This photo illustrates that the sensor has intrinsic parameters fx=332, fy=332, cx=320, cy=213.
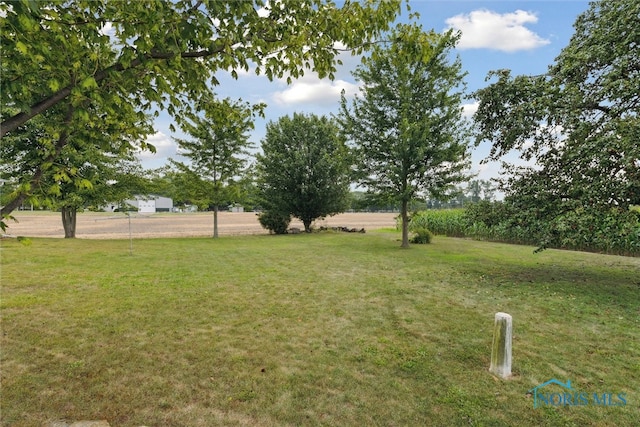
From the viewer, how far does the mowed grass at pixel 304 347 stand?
3199 mm

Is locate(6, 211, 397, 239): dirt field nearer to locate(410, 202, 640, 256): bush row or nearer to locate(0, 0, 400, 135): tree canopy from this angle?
locate(0, 0, 400, 135): tree canopy

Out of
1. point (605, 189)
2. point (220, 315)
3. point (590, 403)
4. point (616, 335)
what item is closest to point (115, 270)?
point (220, 315)

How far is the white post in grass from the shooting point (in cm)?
386

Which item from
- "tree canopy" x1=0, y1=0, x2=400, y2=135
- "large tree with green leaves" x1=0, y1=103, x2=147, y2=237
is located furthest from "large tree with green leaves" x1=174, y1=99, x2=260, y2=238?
"tree canopy" x1=0, y1=0, x2=400, y2=135

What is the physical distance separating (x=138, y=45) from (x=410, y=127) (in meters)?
11.8

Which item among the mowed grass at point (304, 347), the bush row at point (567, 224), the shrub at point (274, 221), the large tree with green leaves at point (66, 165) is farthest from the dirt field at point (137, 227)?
the bush row at point (567, 224)

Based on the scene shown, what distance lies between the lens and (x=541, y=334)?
202 inches

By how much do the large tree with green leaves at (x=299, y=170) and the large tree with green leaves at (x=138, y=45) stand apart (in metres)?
20.3

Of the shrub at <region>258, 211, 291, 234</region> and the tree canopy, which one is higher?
the tree canopy

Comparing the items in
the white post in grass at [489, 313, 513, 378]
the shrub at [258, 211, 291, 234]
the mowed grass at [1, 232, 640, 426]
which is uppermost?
the shrub at [258, 211, 291, 234]

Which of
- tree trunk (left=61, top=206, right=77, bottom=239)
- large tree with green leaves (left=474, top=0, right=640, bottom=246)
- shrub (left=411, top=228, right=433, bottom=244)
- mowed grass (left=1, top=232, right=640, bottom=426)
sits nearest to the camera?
mowed grass (left=1, top=232, right=640, bottom=426)

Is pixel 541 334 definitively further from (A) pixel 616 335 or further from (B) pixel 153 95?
(B) pixel 153 95

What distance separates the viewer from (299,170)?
24156mm

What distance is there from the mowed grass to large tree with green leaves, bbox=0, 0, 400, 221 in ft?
7.42
